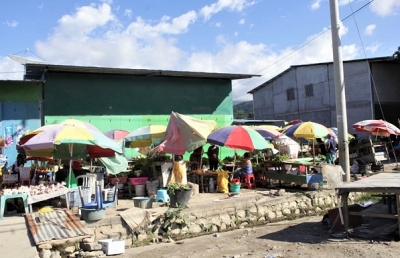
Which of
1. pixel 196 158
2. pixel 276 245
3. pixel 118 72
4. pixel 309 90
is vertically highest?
pixel 309 90

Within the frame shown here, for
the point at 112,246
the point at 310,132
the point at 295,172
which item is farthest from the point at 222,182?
the point at 112,246

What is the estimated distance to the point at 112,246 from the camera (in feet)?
24.8

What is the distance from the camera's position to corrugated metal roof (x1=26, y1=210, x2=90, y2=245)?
7.14m

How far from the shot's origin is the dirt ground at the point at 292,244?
7.05 metres

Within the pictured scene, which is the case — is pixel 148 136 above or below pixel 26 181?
above

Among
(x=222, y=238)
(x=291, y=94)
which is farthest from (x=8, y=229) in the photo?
(x=291, y=94)

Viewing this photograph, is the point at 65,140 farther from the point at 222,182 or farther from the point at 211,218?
the point at 222,182

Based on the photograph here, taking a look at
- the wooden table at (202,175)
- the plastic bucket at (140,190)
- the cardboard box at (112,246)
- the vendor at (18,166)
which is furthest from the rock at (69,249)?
the vendor at (18,166)

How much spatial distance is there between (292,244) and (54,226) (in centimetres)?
513

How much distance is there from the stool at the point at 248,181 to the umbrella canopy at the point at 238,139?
2.06 m

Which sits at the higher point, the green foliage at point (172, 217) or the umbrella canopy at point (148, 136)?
the umbrella canopy at point (148, 136)

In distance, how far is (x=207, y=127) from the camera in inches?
423

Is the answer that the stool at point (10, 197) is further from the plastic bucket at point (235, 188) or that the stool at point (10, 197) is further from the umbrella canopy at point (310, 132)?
the umbrella canopy at point (310, 132)

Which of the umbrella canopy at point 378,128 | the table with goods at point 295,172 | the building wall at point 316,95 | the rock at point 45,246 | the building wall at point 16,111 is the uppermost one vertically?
the building wall at point 316,95
